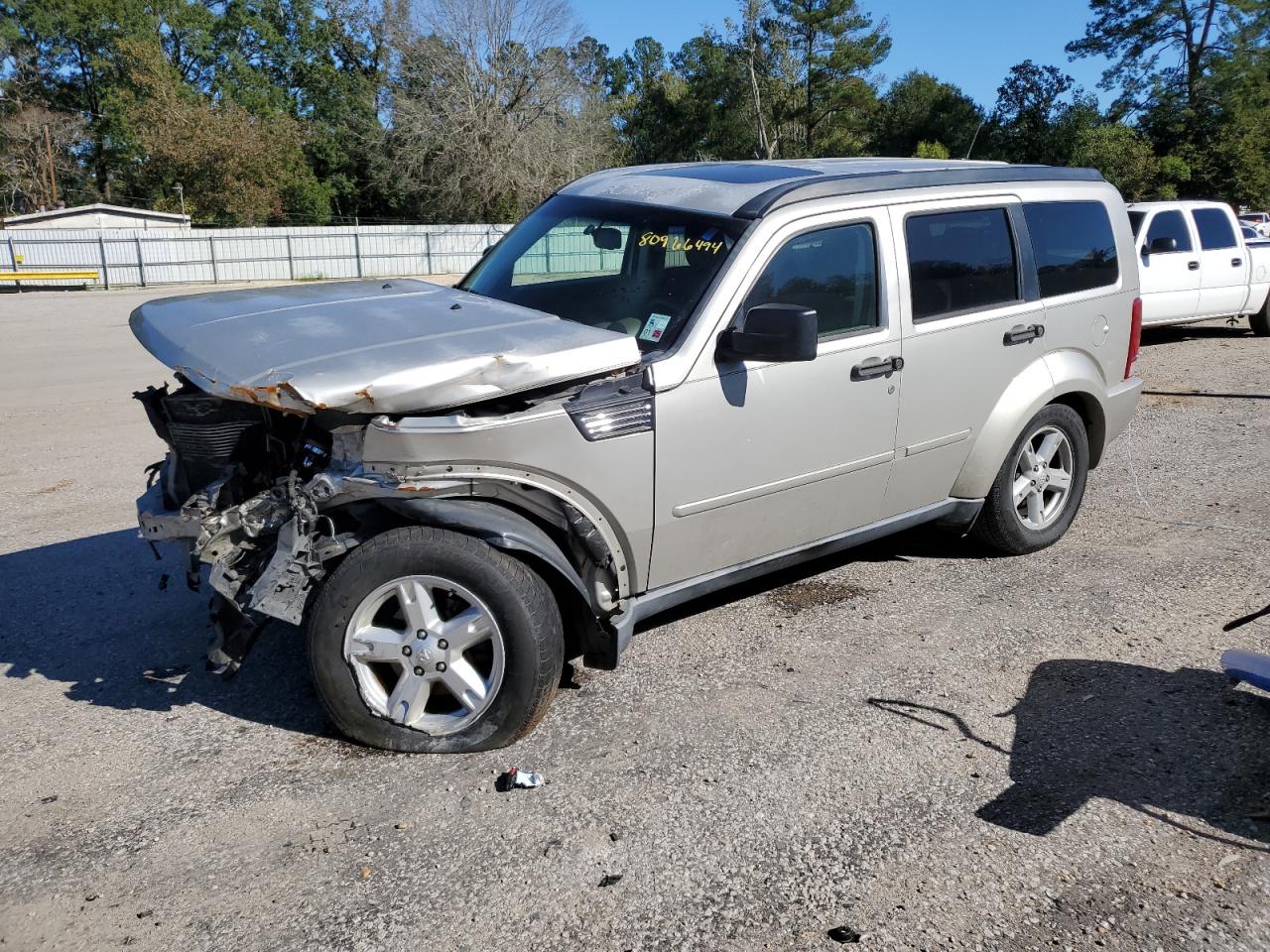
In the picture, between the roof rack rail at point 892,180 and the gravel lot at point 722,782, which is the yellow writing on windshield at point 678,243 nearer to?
the roof rack rail at point 892,180

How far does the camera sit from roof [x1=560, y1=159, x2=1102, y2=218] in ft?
14.9

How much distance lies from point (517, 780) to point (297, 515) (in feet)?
3.80

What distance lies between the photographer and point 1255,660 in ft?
13.4

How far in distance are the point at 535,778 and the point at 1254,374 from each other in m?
10.7

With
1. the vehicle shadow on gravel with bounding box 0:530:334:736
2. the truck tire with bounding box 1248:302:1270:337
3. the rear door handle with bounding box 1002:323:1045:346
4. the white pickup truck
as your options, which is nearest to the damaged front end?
the vehicle shadow on gravel with bounding box 0:530:334:736

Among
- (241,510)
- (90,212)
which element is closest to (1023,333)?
(241,510)

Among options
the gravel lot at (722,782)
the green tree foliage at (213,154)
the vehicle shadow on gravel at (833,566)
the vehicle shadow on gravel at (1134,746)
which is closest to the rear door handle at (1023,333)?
the vehicle shadow on gravel at (833,566)

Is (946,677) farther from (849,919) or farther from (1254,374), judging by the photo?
(1254,374)

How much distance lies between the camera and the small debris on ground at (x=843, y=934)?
2.88 meters

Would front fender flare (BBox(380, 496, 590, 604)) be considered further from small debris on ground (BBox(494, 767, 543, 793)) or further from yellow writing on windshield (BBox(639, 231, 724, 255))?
yellow writing on windshield (BBox(639, 231, 724, 255))

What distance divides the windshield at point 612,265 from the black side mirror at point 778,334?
289mm

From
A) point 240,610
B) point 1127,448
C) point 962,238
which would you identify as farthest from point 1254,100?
point 240,610

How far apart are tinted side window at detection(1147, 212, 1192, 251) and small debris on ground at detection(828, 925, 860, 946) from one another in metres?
12.3

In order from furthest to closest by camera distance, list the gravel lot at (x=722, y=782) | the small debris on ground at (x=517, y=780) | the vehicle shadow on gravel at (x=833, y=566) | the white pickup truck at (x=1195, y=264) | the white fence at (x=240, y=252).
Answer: the white fence at (x=240, y=252) → the white pickup truck at (x=1195, y=264) → the vehicle shadow on gravel at (x=833, y=566) → the small debris on ground at (x=517, y=780) → the gravel lot at (x=722, y=782)
